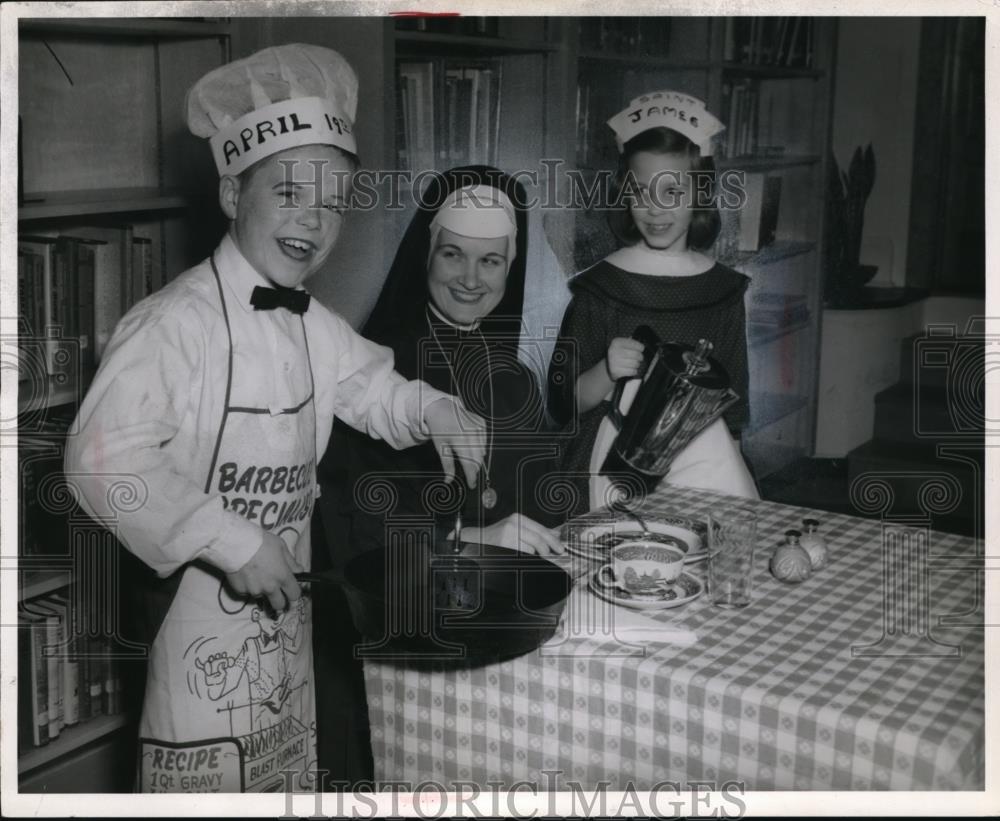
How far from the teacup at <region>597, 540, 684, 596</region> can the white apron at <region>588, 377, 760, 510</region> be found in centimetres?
32

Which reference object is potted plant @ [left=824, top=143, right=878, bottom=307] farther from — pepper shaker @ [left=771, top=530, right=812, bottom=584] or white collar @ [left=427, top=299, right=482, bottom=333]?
white collar @ [left=427, top=299, right=482, bottom=333]

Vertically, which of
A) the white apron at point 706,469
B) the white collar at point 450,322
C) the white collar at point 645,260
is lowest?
the white apron at point 706,469

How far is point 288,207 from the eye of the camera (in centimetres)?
185

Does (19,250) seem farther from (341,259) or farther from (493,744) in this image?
(493,744)

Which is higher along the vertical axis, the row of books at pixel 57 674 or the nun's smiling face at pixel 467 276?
the nun's smiling face at pixel 467 276

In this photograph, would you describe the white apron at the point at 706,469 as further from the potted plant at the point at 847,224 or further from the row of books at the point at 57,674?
the row of books at the point at 57,674

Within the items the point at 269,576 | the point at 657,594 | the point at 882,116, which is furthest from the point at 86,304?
the point at 882,116

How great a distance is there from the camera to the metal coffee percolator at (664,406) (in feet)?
6.85

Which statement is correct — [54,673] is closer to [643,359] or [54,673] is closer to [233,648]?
[233,648]

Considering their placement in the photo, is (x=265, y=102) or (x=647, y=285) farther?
Result: (x=647, y=285)

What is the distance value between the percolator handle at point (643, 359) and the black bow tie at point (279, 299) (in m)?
0.61

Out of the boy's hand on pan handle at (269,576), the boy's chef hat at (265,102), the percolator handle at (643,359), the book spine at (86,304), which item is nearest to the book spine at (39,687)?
the boy's hand on pan handle at (269,576)

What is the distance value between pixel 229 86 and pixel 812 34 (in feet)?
3.49

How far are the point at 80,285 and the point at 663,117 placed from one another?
110 centimetres
